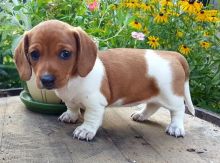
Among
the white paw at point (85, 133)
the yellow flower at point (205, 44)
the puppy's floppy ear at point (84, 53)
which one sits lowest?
the white paw at point (85, 133)

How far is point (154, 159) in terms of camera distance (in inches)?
79.5

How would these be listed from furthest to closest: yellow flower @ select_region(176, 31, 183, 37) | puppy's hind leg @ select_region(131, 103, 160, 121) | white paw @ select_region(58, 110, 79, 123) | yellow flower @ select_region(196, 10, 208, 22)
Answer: yellow flower @ select_region(176, 31, 183, 37)
yellow flower @ select_region(196, 10, 208, 22)
puppy's hind leg @ select_region(131, 103, 160, 121)
white paw @ select_region(58, 110, 79, 123)

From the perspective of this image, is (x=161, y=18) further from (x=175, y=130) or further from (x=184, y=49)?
(x=175, y=130)

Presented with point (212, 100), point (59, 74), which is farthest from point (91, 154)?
point (212, 100)

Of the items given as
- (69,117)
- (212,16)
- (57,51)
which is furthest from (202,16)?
(57,51)

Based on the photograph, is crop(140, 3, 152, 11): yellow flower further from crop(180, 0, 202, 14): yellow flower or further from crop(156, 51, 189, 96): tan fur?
crop(156, 51, 189, 96): tan fur

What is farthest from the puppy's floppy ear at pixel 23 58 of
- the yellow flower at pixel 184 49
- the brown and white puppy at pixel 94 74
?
the yellow flower at pixel 184 49

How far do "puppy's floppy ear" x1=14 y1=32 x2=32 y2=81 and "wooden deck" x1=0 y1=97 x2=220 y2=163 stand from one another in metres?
0.34

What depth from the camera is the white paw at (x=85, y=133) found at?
7.14ft

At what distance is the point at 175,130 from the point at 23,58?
881mm

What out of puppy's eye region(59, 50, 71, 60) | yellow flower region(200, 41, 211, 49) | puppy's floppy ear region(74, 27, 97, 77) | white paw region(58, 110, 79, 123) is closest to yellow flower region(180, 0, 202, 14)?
yellow flower region(200, 41, 211, 49)

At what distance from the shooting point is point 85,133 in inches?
85.8

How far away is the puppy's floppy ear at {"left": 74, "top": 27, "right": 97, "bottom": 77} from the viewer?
2000mm

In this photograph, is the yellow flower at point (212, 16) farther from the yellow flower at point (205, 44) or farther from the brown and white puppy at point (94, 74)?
the brown and white puppy at point (94, 74)
